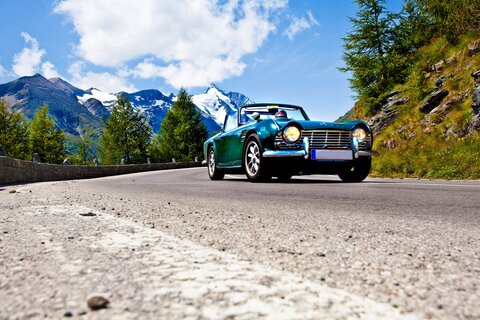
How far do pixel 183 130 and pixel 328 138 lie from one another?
48984 millimetres

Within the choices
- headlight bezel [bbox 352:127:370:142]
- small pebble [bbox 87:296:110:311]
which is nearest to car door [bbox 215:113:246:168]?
headlight bezel [bbox 352:127:370:142]

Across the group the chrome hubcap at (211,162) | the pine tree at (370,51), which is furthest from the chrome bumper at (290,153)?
the pine tree at (370,51)

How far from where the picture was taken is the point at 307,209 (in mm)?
3490

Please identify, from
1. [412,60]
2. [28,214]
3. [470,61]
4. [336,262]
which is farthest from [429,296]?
[412,60]

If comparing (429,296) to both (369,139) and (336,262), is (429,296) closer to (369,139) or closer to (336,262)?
(336,262)

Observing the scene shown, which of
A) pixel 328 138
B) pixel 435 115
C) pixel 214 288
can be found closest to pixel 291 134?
pixel 328 138

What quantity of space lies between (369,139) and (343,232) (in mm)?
5638

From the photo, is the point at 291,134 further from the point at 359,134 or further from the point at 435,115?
the point at 435,115

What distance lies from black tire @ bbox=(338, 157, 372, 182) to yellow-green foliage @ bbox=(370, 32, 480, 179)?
90.3 inches

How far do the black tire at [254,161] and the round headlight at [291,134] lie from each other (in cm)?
48

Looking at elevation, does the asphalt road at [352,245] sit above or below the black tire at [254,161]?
below

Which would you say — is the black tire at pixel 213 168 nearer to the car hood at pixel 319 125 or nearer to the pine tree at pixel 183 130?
the car hood at pixel 319 125

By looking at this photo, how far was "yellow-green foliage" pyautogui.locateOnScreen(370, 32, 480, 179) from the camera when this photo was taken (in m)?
9.45

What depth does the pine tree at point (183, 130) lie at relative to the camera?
183ft
